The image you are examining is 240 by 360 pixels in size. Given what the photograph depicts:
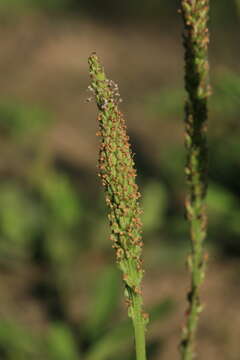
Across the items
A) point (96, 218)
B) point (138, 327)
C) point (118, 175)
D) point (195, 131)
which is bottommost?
point (138, 327)

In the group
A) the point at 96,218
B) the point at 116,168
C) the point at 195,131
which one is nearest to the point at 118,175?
the point at 116,168

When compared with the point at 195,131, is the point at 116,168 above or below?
below

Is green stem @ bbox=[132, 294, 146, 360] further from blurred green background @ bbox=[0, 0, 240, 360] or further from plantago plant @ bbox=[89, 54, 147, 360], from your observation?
blurred green background @ bbox=[0, 0, 240, 360]

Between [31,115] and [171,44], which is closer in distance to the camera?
[31,115]

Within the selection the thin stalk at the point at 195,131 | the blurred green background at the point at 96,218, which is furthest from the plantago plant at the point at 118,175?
the blurred green background at the point at 96,218

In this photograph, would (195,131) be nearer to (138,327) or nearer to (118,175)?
(118,175)

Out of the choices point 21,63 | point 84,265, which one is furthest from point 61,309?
point 21,63

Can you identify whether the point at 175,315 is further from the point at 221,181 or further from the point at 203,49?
the point at 203,49
